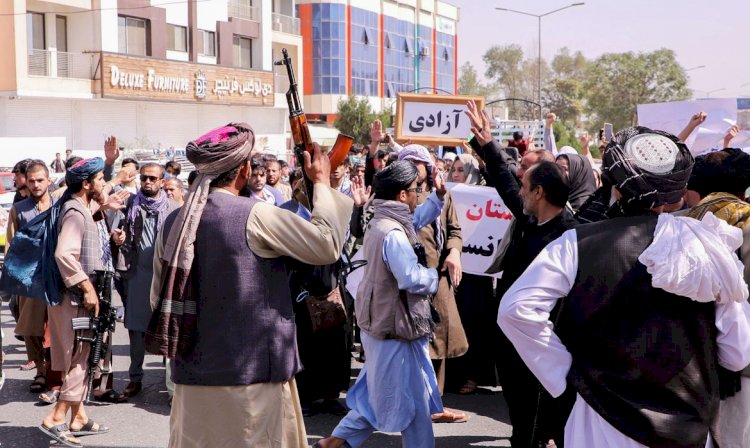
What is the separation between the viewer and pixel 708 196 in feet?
13.4

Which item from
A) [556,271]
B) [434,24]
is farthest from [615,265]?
[434,24]

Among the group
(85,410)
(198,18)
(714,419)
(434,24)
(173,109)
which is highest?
(434,24)

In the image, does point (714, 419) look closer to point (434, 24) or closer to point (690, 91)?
point (690, 91)

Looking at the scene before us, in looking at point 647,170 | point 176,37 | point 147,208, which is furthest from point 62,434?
point 176,37

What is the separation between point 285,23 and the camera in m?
54.9

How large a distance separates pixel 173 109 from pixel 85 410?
116ft

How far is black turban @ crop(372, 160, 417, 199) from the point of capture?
5.16 m

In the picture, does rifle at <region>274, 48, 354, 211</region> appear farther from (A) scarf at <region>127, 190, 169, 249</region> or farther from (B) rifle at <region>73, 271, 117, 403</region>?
(A) scarf at <region>127, 190, 169, 249</region>

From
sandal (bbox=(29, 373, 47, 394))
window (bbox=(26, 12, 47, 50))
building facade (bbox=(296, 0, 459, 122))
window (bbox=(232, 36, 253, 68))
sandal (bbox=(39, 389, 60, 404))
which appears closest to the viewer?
sandal (bbox=(39, 389, 60, 404))

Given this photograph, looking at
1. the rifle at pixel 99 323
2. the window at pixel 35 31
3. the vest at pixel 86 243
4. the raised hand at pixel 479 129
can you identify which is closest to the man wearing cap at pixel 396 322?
the raised hand at pixel 479 129

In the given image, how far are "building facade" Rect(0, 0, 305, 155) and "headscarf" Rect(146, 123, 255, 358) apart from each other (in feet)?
81.0

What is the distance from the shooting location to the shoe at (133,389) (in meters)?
7.34

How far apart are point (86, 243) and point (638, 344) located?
4.44m

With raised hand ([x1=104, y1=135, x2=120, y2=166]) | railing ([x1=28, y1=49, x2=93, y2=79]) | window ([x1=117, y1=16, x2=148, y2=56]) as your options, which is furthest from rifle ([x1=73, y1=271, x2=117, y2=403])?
window ([x1=117, y1=16, x2=148, y2=56])
